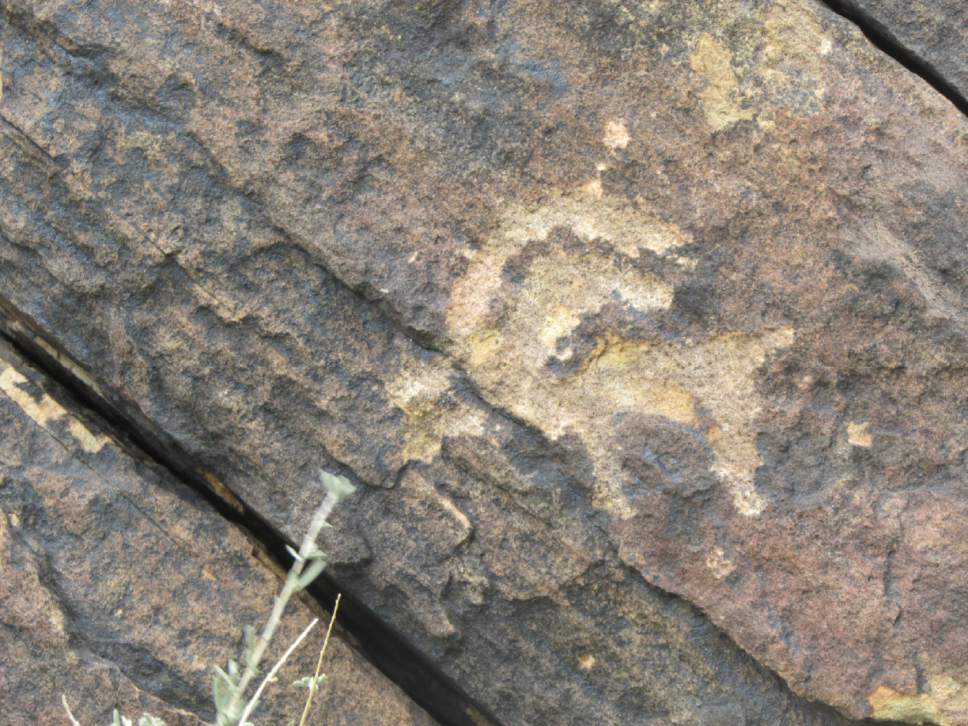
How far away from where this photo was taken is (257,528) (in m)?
1.97

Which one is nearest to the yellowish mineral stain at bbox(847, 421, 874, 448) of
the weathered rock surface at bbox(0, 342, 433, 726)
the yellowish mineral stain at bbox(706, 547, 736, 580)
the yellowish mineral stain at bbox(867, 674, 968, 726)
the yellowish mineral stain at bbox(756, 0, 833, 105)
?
the yellowish mineral stain at bbox(706, 547, 736, 580)

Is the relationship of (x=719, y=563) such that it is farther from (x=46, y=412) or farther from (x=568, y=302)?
(x=46, y=412)

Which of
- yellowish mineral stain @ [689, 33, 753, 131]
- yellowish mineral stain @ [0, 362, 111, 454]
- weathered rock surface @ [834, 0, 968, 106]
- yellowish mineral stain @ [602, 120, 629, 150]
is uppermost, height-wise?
weathered rock surface @ [834, 0, 968, 106]

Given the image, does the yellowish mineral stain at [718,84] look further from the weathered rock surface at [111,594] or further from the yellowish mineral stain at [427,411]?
the weathered rock surface at [111,594]

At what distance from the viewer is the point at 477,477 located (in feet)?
5.68

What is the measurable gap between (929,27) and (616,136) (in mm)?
538

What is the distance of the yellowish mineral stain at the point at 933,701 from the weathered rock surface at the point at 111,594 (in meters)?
0.78

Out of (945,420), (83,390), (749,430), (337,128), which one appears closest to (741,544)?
(749,430)

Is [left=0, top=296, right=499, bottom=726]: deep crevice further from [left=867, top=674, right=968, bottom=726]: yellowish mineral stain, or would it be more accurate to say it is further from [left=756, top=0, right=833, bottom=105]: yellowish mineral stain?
[left=756, top=0, right=833, bottom=105]: yellowish mineral stain

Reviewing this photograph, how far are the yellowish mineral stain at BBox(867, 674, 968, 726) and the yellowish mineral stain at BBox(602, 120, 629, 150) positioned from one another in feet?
2.87

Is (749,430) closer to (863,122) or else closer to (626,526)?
(626,526)

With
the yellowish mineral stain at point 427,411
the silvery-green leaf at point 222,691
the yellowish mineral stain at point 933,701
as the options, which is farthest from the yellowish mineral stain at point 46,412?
the yellowish mineral stain at point 933,701

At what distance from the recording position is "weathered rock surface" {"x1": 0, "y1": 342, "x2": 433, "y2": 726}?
1793 mm

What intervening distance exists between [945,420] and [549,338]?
0.59 meters
